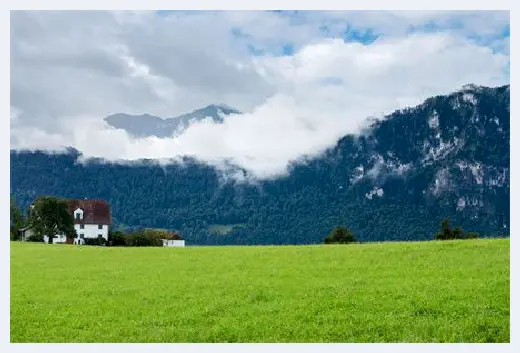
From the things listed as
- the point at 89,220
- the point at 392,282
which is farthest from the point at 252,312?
the point at 89,220

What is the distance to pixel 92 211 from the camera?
117 m

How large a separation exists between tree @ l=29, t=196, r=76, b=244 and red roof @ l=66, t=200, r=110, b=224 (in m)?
24.6

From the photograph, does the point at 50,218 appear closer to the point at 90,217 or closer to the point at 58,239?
the point at 58,239

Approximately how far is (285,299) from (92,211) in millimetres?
98118

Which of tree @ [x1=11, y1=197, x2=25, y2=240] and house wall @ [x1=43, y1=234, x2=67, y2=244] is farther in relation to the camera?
tree @ [x1=11, y1=197, x2=25, y2=240]

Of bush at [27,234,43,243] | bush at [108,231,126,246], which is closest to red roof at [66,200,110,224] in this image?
bush at [108,231,126,246]

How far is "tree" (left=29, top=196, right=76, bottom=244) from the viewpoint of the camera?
88.9m

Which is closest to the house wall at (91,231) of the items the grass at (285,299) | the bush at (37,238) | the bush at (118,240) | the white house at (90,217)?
the white house at (90,217)

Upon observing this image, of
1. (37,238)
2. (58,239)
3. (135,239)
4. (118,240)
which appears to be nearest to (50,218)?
(37,238)

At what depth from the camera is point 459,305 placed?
69.9ft

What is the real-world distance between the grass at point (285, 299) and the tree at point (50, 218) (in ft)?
172

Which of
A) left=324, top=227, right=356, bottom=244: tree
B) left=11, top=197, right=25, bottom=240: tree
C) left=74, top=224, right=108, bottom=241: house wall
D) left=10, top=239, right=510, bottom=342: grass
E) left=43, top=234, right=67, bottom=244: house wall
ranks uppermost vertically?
left=11, top=197, right=25, bottom=240: tree

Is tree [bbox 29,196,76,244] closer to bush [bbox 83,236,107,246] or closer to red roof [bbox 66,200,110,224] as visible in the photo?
bush [bbox 83,236,107,246]

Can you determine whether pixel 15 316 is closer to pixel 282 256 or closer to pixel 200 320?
pixel 200 320
